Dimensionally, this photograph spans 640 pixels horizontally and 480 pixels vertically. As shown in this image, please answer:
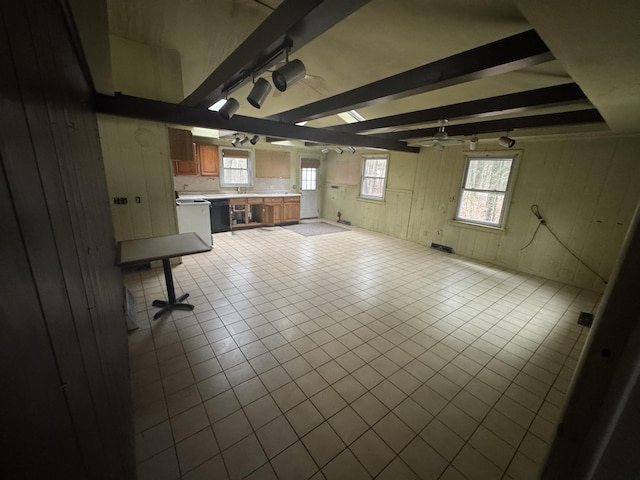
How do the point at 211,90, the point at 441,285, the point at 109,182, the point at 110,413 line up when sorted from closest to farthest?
the point at 110,413
the point at 211,90
the point at 109,182
the point at 441,285

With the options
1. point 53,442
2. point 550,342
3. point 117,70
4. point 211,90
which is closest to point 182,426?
point 53,442

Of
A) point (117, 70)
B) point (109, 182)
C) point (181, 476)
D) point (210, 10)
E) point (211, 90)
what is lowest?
point (181, 476)

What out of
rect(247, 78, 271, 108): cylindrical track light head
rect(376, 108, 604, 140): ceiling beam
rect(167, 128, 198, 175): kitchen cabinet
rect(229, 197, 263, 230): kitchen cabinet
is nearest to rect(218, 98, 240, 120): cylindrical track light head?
rect(247, 78, 271, 108): cylindrical track light head

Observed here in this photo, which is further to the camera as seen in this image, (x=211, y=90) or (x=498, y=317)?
(x=498, y=317)

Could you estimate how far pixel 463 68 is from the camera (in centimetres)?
180

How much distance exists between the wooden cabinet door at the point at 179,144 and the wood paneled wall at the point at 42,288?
138 inches

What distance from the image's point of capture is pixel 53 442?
48 cm

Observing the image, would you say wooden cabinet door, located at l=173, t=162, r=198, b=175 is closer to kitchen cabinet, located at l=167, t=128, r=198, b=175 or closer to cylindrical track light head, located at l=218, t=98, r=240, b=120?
kitchen cabinet, located at l=167, t=128, r=198, b=175

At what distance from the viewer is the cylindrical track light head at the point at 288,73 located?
1603 millimetres

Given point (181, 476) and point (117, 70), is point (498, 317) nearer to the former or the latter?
point (181, 476)

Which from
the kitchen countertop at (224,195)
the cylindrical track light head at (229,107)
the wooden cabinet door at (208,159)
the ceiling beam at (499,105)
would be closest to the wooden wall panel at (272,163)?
the kitchen countertop at (224,195)

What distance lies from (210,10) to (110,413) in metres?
2.95

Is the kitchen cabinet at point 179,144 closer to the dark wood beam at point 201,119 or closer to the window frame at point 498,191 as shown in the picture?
the dark wood beam at point 201,119

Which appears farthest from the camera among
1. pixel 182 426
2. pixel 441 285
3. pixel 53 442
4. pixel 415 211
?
pixel 415 211
